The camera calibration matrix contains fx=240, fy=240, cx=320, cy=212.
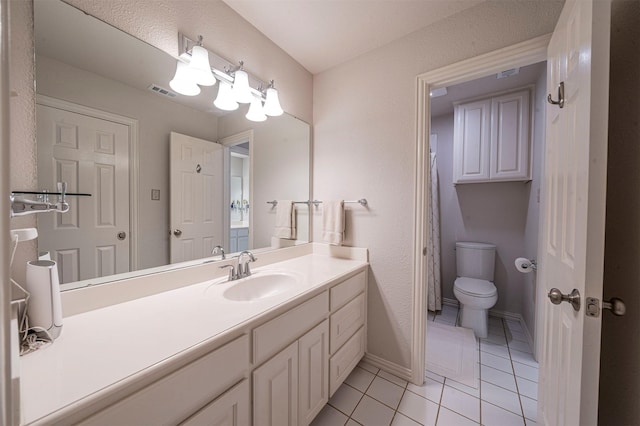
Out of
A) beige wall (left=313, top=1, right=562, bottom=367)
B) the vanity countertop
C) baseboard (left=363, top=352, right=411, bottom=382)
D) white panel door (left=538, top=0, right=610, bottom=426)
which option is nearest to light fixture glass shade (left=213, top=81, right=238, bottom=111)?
beige wall (left=313, top=1, right=562, bottom=367)

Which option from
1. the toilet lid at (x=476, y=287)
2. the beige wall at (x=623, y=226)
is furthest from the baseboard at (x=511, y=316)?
the beige wall at (x=623, y=226)

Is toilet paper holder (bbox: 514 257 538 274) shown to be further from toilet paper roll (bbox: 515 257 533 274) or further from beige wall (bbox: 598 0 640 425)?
beige wall (bbox: 598 0 640 425)

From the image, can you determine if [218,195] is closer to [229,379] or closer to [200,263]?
[200,263]

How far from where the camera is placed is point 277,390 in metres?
0.96

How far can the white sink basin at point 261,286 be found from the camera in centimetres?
125

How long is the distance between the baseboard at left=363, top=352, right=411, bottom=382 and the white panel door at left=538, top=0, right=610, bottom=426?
2.33ft

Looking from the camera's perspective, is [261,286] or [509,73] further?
[509,73]

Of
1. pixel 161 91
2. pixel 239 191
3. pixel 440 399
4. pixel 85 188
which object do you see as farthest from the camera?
pixel 239 191

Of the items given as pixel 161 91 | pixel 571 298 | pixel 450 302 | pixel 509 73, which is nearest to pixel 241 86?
pixel 161 91

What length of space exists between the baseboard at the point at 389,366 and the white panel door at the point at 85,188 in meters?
1.61

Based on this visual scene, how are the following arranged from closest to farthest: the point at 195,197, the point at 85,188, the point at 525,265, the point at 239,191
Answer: the point at 85,188, the point at 195,197, the point at 239,191, the point at 525,265

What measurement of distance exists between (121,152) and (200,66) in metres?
0.55

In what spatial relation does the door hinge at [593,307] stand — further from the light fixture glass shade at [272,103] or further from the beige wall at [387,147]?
the light fixture glass shade at [272,103]

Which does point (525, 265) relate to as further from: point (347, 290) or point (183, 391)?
point (183, 391)
